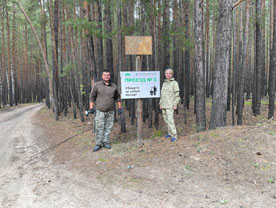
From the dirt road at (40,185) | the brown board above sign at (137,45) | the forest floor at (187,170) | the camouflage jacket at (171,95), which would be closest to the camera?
the forest floor at (187,170)

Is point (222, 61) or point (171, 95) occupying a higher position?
point (222, 61)

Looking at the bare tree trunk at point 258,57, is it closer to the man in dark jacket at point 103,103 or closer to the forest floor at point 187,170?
the forest floor at point 187,170

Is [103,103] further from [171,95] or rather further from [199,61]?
[199,61]

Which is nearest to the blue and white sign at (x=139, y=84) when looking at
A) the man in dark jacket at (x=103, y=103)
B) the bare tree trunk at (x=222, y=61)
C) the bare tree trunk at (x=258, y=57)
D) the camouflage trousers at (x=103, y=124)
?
the man in dark jacket at (x=103, y=103)

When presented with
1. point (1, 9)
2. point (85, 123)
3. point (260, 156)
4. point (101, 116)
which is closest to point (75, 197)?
point (101, 116)

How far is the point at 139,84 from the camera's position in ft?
16.9

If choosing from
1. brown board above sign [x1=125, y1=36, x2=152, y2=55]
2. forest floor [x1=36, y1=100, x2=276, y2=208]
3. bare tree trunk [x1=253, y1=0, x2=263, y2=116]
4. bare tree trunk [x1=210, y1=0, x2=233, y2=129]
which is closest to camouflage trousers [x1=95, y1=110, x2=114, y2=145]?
forest floor [x1=36, y1=100, x2=276, y2=208]

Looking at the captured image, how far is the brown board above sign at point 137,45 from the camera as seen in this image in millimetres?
4996

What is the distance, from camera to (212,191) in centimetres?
292

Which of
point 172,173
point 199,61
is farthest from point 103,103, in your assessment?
point 199,61

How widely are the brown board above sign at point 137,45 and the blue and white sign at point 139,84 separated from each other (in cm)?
52

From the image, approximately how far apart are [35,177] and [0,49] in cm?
2285

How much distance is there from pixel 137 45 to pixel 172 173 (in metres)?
3.18

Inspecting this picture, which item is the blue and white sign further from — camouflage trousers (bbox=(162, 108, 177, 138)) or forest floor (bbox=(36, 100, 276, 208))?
forest floor (bbox=(36, 100, 276, 208))
